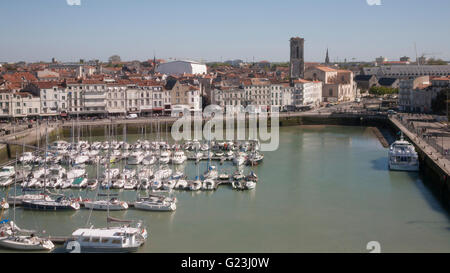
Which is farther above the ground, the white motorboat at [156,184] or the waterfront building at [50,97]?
the waterfront building at [50,97]

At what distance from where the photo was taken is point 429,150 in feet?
46.9

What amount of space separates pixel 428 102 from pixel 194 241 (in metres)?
20.1

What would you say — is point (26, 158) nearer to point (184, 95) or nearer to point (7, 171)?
point (7, 171)

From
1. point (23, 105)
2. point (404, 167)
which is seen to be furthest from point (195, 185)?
point (23, 105)

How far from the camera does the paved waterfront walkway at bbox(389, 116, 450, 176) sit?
11972 millimetres

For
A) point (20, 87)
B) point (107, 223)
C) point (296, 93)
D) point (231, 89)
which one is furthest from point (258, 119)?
point (107, 223)

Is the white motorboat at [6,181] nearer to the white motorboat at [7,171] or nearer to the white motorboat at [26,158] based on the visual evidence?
the white motorboat at [7,171]

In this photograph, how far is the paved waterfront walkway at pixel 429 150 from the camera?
12.0 metres

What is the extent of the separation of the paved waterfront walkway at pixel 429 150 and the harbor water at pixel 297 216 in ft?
2.00

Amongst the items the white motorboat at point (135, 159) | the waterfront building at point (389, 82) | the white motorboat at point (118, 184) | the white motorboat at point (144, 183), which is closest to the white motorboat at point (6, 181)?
the white motorboat at point (118, 184)

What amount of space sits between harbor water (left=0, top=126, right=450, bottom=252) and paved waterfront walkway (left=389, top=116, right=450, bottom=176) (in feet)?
2.00

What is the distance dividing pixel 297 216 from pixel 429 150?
20.8 ft

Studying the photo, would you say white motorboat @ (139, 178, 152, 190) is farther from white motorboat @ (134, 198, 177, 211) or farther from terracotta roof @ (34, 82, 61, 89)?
terracotta roof @ (34, 82, 61, 89)
